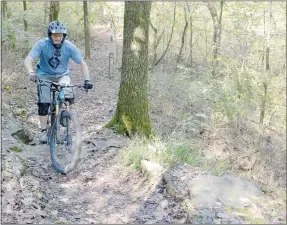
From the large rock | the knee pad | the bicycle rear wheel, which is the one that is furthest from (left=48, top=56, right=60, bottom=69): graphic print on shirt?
the large rock

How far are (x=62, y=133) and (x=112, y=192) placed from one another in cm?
128

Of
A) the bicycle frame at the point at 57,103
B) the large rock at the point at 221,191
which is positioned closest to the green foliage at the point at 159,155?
the large rock at the point at 221,191

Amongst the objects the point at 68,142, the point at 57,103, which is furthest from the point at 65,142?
the point at 57,103

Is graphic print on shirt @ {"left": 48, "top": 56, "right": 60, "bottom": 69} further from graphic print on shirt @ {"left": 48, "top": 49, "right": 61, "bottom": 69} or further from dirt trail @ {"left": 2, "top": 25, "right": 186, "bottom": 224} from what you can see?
dirt trail @ {"left": 2, "top": 25, "right": 186, "bottom": 224}

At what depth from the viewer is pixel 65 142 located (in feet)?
17.7

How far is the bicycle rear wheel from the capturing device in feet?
16.7

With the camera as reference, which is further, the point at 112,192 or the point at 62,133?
the point at 62,133

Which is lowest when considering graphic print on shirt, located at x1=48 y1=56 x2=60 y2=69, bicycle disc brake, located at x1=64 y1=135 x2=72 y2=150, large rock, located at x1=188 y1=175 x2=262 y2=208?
large rock, located at x1=188 y1=175 x2=262 y2=208

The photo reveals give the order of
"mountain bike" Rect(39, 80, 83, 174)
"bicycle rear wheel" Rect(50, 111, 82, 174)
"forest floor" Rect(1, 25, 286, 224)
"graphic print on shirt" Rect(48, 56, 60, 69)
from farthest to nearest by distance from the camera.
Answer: "graphic print on shirt" Rect(48, 56, 60, 69), "mountain bike" Rect(39, 80, 83, 174), "bicycle rear wheel" Rect(50, 111, 82, 174), "forest floor" Rect(1, 25, 286, 224)

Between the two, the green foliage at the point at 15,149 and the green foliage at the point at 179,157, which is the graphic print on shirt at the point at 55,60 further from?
the green foliage at the point at 179,157

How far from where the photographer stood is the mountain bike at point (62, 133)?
5250mm

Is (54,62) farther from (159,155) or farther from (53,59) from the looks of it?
(159,155)

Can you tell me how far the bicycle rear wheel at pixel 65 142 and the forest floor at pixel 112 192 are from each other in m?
0.19

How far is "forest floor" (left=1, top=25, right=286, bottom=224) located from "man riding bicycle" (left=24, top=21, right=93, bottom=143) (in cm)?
104
